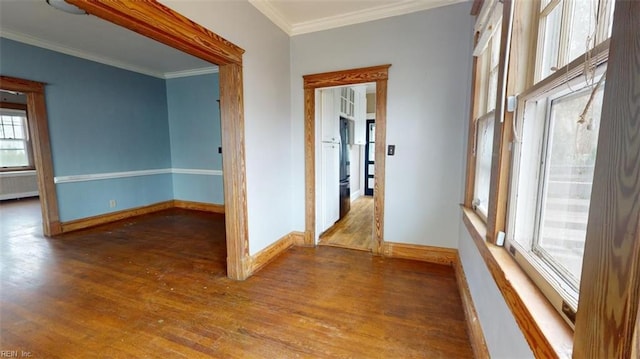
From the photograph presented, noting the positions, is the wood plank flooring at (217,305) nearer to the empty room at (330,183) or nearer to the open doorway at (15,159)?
the empty room at (330,183)

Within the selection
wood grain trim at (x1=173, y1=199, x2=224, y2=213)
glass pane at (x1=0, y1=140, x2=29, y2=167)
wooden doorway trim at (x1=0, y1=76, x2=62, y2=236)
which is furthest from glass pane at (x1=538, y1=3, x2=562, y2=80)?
glass pane at (x1=0, y1=140, x2=29, y2=167)

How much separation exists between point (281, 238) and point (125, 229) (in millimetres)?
2612

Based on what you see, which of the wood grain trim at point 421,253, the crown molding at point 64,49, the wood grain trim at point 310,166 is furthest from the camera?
the crown molding at point 64,49

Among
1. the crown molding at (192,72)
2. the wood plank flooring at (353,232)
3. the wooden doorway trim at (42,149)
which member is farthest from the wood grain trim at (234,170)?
the wooden doorway trim at (42,149)

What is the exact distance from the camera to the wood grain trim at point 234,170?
2229mm

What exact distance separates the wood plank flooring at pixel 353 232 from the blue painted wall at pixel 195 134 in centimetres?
238

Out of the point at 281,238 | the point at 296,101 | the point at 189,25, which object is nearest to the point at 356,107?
the point at 296,101

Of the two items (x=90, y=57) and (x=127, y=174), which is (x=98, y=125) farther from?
(x=90, y=57)

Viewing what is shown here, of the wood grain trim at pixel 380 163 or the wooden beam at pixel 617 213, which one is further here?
the wood grain trim at pixel 380 163

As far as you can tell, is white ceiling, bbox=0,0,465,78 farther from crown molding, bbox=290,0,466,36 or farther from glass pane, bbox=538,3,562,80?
glass pane, bbox=538,3,562,80

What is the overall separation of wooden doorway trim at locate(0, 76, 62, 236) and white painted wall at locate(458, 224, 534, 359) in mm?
5102

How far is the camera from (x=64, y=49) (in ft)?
Answer: 12.0

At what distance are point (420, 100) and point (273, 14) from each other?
1747 mm

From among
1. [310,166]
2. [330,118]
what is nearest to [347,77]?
[330,118]
